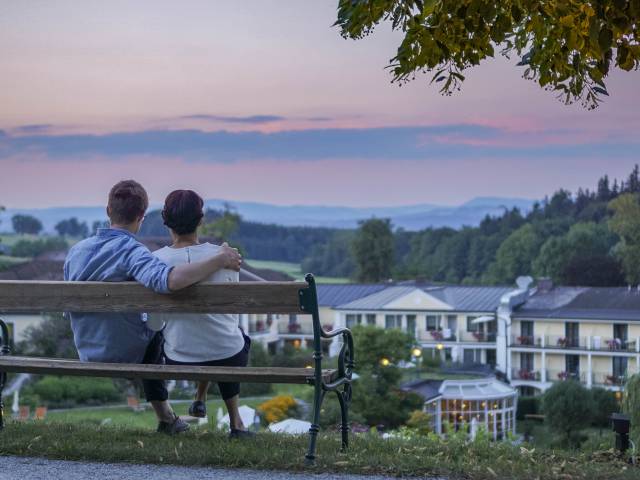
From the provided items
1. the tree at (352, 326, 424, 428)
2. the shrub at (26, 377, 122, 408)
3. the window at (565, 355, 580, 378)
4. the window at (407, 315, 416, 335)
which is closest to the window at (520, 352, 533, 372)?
the window at (565, 355, 580, 378)

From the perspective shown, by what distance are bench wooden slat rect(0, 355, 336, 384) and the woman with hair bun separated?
0.32m

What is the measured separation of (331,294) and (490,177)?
5257 cm

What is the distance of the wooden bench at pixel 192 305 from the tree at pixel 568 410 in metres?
35.5

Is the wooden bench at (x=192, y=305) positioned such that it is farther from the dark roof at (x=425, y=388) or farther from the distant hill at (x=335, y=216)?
the distant hill at (x=335, y=216)

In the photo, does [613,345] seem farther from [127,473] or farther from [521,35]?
[127,473]

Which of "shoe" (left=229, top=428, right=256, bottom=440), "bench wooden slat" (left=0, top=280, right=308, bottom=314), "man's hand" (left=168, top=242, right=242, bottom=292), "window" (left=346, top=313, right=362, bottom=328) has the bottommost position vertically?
"window" (left=346, top=313, right=362, bottom=328)

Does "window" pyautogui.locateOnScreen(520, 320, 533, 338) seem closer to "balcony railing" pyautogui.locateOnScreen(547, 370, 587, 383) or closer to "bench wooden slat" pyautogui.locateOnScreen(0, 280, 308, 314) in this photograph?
"balcony railing" pyautogui.locateOnScreen(547, 370, 587, 383)

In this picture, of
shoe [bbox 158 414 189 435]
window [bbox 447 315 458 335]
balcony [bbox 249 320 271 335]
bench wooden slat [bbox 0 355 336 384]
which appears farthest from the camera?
window [bbox 447 315 458 335]

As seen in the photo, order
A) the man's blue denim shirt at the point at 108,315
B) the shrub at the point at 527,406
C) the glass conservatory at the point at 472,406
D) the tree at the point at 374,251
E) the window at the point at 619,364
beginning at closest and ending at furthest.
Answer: the man's blue denim shirt at the point at 108,315 → the glass conservatory at the point at 472,406 → the shrub at the point at 527,406 → the window at the point at 619,364 → the tree at the point at 374,251

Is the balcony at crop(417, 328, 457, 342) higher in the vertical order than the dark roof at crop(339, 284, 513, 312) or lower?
lower

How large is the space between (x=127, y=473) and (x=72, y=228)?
127m

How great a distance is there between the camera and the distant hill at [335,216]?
122 m

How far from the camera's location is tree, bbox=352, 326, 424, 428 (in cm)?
3956

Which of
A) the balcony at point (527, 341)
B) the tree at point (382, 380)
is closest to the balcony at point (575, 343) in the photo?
the balcony at point (527, 341)
